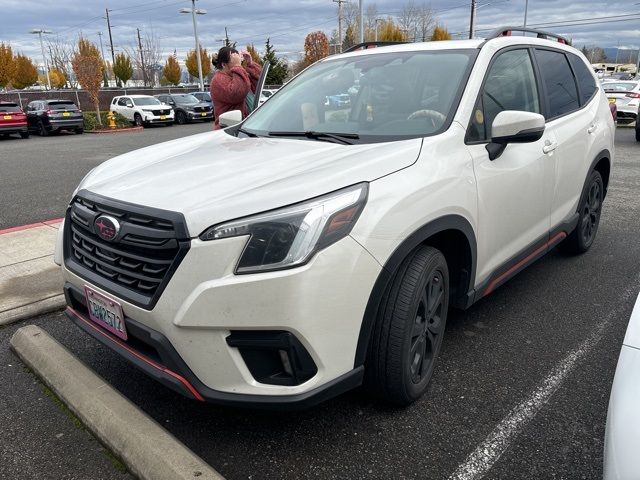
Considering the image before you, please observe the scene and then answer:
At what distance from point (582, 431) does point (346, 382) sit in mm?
1188

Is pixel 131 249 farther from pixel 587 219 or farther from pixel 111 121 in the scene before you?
pixel 111 121

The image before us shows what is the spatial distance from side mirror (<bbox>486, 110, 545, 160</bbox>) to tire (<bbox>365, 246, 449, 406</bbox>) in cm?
78

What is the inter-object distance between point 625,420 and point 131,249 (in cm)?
185

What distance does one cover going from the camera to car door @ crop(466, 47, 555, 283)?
2.91 metres

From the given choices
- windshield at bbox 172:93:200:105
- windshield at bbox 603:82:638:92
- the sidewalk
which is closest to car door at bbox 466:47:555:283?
the sidewalk

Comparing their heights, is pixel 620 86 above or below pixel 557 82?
below

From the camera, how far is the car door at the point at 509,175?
291 cm

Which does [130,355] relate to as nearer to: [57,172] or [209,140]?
[209,140]

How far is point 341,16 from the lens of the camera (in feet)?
180

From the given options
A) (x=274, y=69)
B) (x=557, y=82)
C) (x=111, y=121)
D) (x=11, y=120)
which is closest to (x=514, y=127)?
(x=557, y=82)

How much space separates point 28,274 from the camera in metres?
4.48

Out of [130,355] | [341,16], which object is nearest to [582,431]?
[130,355]

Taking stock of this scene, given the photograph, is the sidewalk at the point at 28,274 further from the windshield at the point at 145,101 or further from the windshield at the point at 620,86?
the windshield at the point at 145,101

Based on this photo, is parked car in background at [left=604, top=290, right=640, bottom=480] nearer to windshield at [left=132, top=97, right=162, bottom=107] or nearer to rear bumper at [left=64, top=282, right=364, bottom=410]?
rear bumper at [left=64, top=282, right=364, bottom=410]
